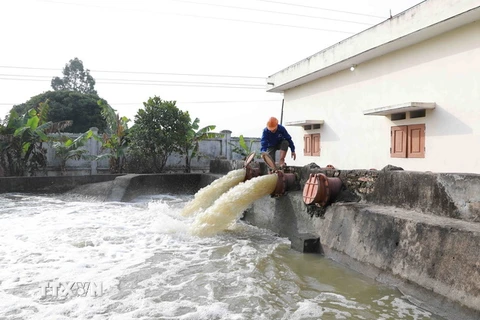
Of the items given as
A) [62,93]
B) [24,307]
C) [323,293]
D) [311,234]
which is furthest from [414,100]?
[62,93]

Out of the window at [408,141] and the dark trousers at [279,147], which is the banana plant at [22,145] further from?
the window at [408,141]

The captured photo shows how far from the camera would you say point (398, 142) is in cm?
828

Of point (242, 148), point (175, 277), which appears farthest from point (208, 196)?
point (242, 148)

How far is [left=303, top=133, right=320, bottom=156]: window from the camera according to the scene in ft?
37.5

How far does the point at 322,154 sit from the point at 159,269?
314 inches

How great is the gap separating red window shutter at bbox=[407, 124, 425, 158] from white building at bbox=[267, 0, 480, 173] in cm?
2

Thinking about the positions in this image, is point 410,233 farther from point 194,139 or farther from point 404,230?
point 194,139

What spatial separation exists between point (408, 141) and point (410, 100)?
0.91 m

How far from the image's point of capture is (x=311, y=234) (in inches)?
205

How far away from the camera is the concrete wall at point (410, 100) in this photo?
6.79 metres

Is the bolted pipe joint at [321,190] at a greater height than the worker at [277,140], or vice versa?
the worker at [277,140]

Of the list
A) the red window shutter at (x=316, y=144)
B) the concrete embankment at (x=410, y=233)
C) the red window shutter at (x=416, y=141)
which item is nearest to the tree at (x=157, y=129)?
the red window shutter at (x=316, y=144)

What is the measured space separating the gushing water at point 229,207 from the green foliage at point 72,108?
954 inches

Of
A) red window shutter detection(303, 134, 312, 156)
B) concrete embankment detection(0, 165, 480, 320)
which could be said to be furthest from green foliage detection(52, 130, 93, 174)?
concrete embankment detection(0, 165, 480, 320)
